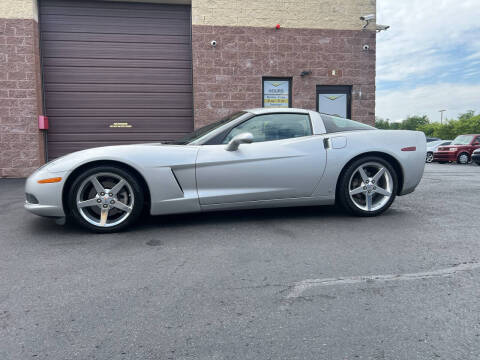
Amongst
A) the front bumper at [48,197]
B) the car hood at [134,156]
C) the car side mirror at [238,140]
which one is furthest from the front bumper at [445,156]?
the front bumper at [48,197]

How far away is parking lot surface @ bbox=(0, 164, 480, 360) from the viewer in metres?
1.68

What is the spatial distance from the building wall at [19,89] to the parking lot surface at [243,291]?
5.36m

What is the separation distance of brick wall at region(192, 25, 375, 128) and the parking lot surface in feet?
19.6

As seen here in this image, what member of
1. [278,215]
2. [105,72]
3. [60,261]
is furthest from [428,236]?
[105,72]

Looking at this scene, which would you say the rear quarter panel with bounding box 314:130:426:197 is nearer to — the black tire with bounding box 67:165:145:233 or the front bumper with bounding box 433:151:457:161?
the black tire with bounding box 67:165:145:233

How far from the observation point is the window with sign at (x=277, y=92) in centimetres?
959

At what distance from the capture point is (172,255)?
2.92 metres

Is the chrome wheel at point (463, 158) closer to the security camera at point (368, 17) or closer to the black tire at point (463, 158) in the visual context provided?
the black tire at point (463, 158)

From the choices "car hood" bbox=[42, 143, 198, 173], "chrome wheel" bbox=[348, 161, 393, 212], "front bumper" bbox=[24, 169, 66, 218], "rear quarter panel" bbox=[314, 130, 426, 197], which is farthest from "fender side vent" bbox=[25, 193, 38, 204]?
"chrome wheel" bbox=[348, 161, 393, 212]

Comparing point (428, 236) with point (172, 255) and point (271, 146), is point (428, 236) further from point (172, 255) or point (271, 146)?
point (172, 255)

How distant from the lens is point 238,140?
3637 mm

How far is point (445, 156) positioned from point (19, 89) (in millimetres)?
18077

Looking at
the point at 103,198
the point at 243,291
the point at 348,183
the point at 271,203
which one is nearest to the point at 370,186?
the point at 348,183

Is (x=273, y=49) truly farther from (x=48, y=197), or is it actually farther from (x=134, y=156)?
(x=48, y=197)
